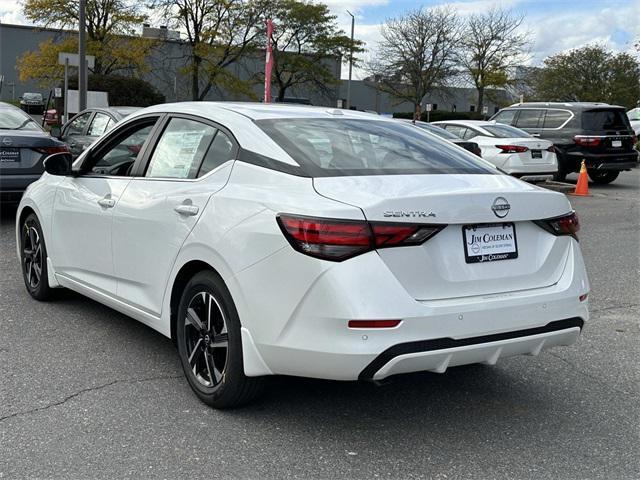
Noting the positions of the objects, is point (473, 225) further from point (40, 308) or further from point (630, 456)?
point (40, 308)

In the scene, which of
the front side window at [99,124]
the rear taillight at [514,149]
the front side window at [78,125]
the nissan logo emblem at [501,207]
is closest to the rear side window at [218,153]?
the nissan logo emblem at [501,207]

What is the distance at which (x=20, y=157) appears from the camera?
9.09 meters

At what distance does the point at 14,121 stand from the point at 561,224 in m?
8.27

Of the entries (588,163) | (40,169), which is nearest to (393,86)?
(588,163)

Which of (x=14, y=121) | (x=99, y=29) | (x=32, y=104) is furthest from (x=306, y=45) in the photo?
(x=14, y=121)

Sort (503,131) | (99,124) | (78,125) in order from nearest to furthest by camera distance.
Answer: (99,124), (78,125), (503,131)

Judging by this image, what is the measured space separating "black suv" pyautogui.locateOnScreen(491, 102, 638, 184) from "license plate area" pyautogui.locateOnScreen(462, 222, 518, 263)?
13.6 meters

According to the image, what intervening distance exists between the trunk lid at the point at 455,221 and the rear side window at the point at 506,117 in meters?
14.7

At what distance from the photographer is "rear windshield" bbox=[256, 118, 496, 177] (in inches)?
140

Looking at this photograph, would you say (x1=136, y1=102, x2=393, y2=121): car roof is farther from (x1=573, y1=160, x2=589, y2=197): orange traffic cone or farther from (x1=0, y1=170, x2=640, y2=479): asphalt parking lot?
(x1=573, y1=160, x2=589, y2=197): orange traffic cone

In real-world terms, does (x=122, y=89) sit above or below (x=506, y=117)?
above

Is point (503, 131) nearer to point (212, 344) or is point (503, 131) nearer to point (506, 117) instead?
point (506, 117)

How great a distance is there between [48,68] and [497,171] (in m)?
33.7

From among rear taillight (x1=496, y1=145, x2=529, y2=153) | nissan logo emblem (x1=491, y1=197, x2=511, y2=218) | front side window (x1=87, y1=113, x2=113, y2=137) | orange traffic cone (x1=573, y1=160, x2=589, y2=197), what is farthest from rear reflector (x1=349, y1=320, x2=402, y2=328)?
orange traffic cone (x1=573, y1=160, x2=589, y2=197)
